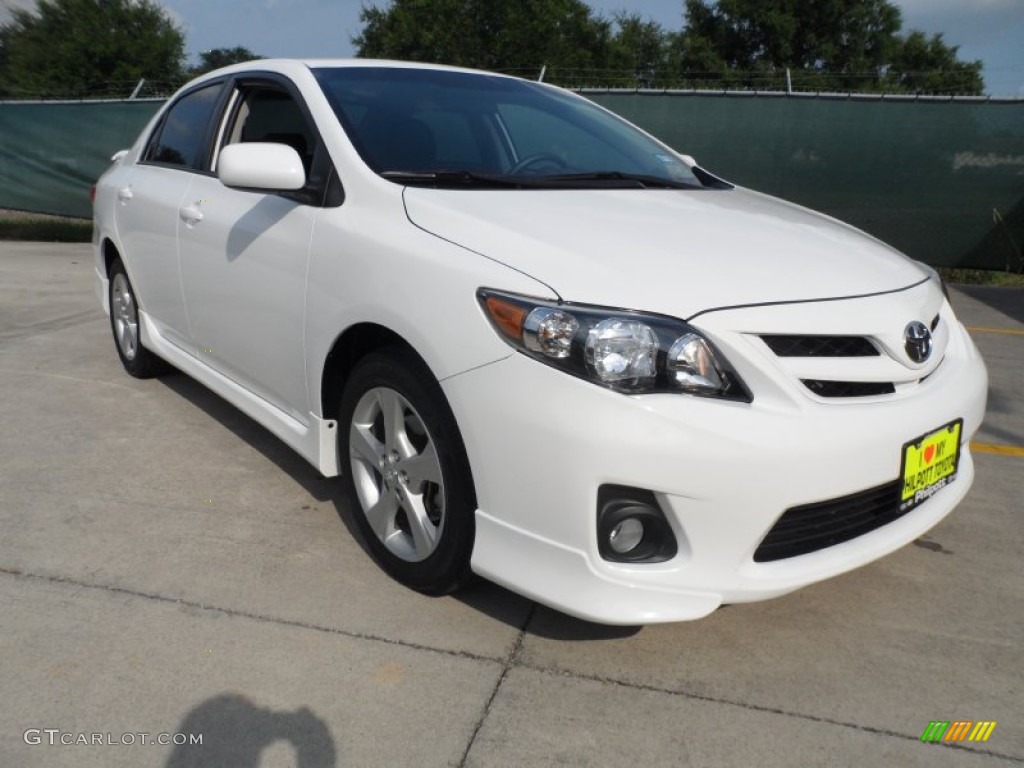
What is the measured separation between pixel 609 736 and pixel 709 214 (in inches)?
60.7

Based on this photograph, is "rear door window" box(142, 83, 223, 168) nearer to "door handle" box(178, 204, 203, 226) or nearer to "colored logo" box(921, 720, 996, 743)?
"door handle" box(178, 204, 203, 226)

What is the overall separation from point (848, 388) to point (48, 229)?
12174 millimetres

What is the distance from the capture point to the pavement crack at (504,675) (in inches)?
78.1

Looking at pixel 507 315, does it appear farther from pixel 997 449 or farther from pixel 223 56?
pixel 223 56

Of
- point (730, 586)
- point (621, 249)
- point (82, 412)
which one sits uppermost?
point (621, 249)

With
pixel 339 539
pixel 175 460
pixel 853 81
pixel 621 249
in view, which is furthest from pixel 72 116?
pixel 853 81

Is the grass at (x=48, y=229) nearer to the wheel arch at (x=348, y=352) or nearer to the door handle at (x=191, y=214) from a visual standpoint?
the door handle at (x=191, y=214)

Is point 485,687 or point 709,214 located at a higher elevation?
point 709,214

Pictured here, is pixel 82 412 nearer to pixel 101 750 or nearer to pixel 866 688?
pixel 101 750

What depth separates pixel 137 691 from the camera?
2.13 m

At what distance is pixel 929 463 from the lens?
2.35 metres

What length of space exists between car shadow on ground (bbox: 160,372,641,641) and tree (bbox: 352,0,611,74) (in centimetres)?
3700

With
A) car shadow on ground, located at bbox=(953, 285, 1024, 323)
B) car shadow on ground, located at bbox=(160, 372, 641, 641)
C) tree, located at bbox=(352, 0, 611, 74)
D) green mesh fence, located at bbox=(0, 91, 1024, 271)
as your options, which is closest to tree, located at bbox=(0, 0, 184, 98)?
tree, located at bbox=(352, 0, 611, 74)

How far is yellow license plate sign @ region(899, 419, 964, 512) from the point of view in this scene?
226 centimetres
